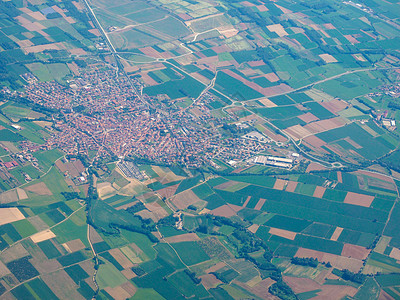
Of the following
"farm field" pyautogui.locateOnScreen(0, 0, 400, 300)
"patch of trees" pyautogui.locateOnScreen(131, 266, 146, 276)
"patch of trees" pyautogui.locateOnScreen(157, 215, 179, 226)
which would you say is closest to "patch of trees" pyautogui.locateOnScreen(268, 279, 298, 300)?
"farm field" pyautogui.locateOnScreen(0, 0, 400, 300)

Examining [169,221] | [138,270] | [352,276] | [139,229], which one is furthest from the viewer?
[169,221]

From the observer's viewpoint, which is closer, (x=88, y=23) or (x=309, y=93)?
(x=309, y=93)

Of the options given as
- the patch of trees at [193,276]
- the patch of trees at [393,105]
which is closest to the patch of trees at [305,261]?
the patch of trees at [193,276]

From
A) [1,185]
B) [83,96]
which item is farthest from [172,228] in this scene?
[83,96]

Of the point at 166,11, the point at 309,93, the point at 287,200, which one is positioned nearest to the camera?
the point at 287,200

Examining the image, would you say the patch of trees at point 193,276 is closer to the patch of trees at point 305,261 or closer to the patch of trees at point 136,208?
the patch of trees at point 305,261

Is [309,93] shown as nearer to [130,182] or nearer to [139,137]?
[139,137]

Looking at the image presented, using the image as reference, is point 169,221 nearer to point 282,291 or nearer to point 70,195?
point 70,195

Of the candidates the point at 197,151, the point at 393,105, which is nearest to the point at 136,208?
the point at 197,151

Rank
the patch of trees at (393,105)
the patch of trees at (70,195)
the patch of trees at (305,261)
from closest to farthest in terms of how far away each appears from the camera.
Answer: the patch of trees at (305,261) → the patch of trees at (70,195) → the patch of trees at (393,105)

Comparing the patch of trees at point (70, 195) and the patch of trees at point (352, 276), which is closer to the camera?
the patch of trees at point (352, 276)

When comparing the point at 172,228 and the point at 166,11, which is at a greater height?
the point at 166,11
